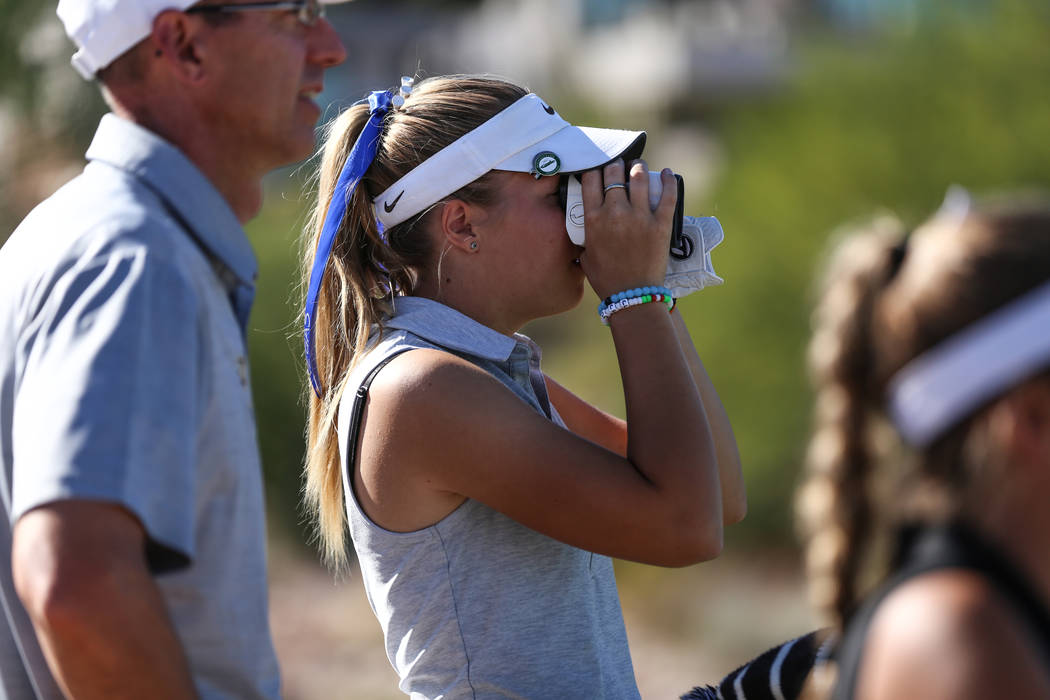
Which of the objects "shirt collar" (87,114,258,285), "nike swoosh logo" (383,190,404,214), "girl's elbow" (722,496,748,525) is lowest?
"girl's elbow" (722,496,748,525)

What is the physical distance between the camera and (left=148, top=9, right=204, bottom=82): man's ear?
Result: 5.98 ft

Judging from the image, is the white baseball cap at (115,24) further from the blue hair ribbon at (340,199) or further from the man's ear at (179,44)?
the blue hair ribbon at (340,199)

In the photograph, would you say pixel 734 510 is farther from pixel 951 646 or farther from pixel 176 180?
pixel 176 180

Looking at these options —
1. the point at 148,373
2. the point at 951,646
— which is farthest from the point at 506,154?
the point at 951,646

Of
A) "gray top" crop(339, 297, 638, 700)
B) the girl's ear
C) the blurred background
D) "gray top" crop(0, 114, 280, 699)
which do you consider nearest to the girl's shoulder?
the girl's ear

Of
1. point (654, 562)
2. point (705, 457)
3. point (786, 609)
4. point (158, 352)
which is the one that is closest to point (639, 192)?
point (705, 457)

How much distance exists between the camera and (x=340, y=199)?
2426 millimetres

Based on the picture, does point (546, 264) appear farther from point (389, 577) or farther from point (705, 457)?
point (389, 577)

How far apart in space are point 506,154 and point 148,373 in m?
1.01

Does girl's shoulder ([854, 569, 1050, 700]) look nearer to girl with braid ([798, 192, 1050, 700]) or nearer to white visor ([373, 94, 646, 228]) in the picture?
girl with braid ([798, 192, 1050, 700])

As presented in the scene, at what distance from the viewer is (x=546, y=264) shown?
2379 mm

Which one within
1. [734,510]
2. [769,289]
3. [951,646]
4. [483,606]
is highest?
[951,646]

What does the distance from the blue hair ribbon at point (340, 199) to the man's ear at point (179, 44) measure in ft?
1.98

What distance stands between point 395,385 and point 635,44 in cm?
3041
